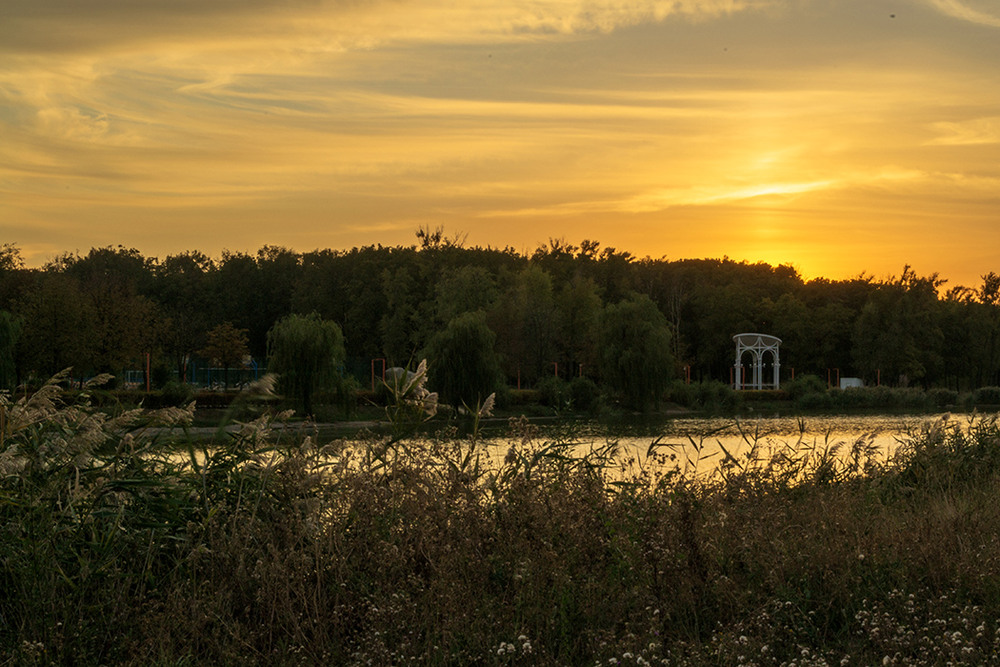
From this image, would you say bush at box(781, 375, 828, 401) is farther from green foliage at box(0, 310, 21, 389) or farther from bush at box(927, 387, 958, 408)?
green foliage at box(0, 310, 21, 389)

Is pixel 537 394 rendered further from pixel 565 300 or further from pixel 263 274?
pixel 263 274

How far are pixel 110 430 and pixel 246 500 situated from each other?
35.3 inches

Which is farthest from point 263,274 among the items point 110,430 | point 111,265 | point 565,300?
point 110,430

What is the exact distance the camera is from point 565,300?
5672 cm

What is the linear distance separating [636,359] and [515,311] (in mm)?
9018

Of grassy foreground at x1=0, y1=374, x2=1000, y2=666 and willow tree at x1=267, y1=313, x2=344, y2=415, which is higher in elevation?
willow tree at x1=267, y1=313, x2=344, y2=415

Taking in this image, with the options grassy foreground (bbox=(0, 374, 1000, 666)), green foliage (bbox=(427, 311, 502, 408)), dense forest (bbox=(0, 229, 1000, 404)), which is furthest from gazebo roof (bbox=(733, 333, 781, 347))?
grassy foreground (bbox=(0, 374, 1000, 666))

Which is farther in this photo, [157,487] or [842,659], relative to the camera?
[157,487]

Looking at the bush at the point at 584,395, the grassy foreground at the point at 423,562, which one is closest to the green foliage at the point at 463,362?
the bush at the point at 584,395

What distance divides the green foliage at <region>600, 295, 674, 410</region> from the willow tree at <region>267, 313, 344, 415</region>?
1411 centimetres

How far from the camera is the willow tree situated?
1296 inches

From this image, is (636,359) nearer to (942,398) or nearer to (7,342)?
(942,398)

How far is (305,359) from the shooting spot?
1300 inches

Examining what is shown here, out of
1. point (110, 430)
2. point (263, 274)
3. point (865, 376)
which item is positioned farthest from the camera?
point (263, 274)
